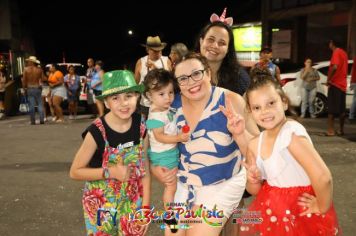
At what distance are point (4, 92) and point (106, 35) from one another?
29.1 meters

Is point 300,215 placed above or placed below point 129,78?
below

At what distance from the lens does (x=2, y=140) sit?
905 centimetres

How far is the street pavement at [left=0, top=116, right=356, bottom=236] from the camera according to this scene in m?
4.37

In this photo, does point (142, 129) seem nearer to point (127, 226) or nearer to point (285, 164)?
point (127, 226)

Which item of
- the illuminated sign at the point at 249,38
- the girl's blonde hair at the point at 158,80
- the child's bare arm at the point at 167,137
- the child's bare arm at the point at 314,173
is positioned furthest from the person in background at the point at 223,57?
the illuminated sign at the point at 249,38

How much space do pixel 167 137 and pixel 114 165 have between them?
1.25 ft

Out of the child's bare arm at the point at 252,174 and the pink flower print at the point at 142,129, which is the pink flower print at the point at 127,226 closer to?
the pink flower print at the point at 142,129

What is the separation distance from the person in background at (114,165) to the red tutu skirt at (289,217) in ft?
2.53

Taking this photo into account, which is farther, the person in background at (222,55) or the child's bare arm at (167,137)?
the person in background at (222,55)

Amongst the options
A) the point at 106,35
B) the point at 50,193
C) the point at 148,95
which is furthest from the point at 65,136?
the point at 106,35

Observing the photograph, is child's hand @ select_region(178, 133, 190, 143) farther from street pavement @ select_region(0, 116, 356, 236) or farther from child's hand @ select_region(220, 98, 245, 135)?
street pavement @ select_region(0, 116, 356, 236)

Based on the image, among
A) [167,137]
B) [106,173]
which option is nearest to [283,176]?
[167,137]

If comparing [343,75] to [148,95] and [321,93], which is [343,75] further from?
[148,95]

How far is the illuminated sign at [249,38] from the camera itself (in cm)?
2048
